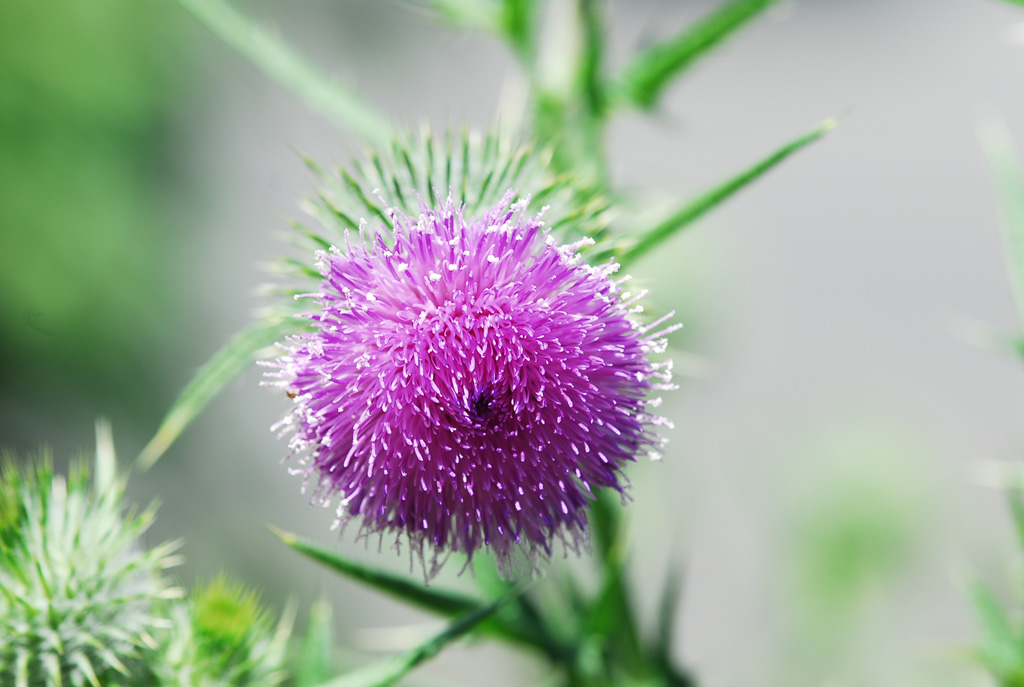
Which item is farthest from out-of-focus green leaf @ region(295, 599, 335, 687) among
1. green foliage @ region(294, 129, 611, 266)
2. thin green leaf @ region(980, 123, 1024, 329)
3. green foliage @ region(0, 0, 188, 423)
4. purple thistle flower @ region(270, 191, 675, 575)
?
green foliage @ region(0, 0, 188, 423)

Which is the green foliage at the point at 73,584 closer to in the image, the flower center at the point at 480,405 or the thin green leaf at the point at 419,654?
the thin green leaf at the point at 419,654

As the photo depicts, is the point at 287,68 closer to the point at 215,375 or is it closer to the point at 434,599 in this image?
the point at 215,375

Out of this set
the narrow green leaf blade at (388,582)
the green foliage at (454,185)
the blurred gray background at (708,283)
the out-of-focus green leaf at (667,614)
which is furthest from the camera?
the blurred gray background at (708,283)

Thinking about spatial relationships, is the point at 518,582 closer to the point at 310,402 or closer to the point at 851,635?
the point at 310,402

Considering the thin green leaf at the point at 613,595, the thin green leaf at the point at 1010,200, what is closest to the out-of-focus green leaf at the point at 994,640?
the thin green leaf at the point at 1010,200

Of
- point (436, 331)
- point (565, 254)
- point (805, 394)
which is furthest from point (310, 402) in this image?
point (805, 394)

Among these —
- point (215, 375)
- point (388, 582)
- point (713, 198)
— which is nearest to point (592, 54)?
point (713, 198)
